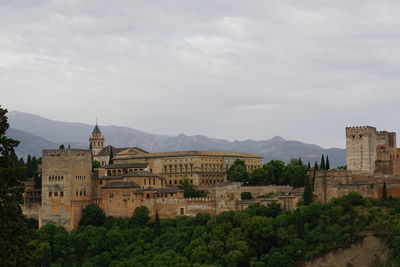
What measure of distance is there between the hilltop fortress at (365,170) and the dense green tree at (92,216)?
820 inches

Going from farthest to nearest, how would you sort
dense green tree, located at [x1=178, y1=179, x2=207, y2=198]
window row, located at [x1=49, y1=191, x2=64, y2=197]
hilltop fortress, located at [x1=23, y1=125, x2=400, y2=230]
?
dense green tree, located at [x1=178, y1=179, x2=207, y2=198] < window row, located at [x1=49, y1=191, x2=64, y2=197] < hilltop fortress, located at [x1=23, y1=125, x2=400, y2=230]

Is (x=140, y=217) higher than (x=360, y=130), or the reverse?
(x=360, y=130)

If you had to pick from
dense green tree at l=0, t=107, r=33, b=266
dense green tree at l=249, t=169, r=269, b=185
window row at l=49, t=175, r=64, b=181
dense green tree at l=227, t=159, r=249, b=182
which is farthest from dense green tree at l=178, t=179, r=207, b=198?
dense green tree at l=0, t=107, r=33, b=266

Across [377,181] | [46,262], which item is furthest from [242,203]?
[46,262]

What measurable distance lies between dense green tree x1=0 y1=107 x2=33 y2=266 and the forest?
1363 inches

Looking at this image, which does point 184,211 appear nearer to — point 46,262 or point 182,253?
point 182,253

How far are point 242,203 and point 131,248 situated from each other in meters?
11.1

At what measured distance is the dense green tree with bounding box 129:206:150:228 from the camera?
75000 mm

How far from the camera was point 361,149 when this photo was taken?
75000 millimetres

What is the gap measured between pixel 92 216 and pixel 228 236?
15.4 meters

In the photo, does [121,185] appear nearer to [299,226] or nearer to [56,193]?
[56,193]

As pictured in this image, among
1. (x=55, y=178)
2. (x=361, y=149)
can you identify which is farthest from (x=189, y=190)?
(x=361, y=149)

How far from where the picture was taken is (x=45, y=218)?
254ft

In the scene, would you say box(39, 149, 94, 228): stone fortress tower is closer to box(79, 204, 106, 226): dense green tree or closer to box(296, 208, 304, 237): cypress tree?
box(79, 204, 106, 226): dense green tree
